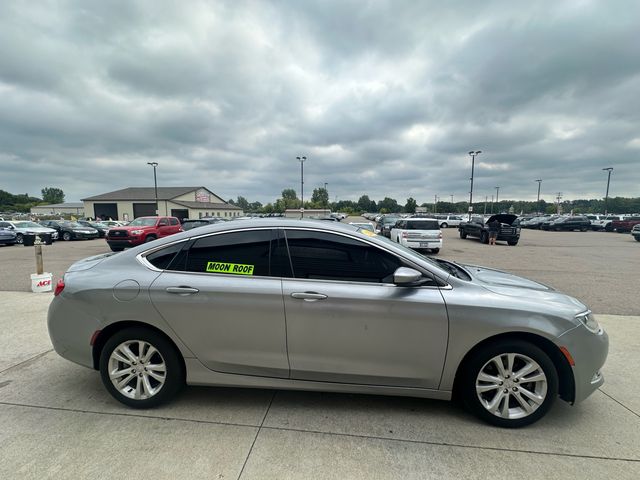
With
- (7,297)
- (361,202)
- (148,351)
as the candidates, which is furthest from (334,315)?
(361,202)

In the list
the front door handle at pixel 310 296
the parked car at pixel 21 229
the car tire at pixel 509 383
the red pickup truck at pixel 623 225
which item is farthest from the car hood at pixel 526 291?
the red pickup truck at pixel 623 225

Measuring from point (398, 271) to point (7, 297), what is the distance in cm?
762

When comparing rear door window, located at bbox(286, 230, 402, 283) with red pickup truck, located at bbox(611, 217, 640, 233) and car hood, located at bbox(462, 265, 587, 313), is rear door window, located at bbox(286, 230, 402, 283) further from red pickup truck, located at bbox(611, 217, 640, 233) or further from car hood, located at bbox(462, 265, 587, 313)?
red pickup truck, located at bbox(611, 217, 640, 233)

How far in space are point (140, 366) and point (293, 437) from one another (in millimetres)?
1435

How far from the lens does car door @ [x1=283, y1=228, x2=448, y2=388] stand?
241 centimetres

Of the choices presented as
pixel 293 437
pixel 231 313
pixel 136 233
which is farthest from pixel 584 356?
pixel 136 233

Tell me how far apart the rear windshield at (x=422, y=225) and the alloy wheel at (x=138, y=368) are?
480 inches

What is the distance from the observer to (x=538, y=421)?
254cm

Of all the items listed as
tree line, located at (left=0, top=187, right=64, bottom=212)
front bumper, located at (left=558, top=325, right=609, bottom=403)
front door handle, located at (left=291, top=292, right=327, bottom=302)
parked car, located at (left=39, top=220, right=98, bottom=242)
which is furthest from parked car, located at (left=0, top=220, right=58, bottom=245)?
tree line, located at (left=0, top=187, right=64, bottom=212)

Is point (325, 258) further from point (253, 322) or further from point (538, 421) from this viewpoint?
point (538, 421)

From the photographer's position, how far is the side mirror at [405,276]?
234cm

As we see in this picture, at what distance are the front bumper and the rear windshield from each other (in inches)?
439

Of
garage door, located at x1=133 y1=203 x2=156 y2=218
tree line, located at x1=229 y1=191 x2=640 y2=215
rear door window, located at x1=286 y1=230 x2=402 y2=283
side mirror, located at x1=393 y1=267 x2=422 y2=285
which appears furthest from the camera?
tree line, located at x1=229 y1=191 x2=640 y2=215

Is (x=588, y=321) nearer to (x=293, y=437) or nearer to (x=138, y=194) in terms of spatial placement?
(x=293, y=437)
